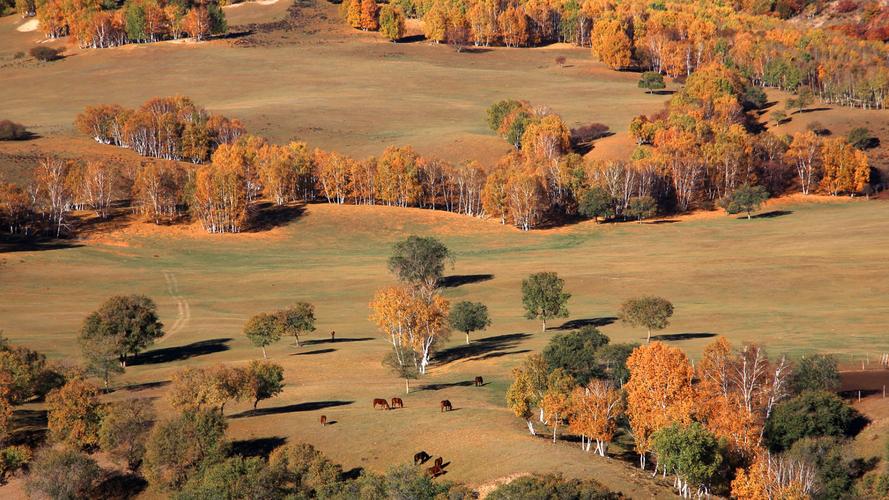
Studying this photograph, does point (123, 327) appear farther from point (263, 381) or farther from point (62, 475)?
point (62, 475)

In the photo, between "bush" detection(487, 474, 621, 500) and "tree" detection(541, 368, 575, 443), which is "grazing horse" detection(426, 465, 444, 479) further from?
"tree" detection(541, 368, 575, 443)

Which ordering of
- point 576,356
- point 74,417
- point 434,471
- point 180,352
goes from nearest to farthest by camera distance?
point 434,471 < point 74,417 < point 576,356 < point 180,352

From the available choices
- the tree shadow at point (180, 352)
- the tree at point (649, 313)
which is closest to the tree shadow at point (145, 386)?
the tree shadow at point (180, 352)

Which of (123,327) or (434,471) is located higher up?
(123,327)

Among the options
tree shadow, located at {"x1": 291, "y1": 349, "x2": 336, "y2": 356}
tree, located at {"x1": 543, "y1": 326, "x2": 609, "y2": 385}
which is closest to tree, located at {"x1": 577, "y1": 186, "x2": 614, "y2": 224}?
tree shadow, located at {"x1": 291, "y1": 349, "x2": 336, "y2": 356}

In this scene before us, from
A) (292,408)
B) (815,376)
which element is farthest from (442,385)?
(815,376)

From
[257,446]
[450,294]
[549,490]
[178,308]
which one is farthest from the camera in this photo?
[450,294]
